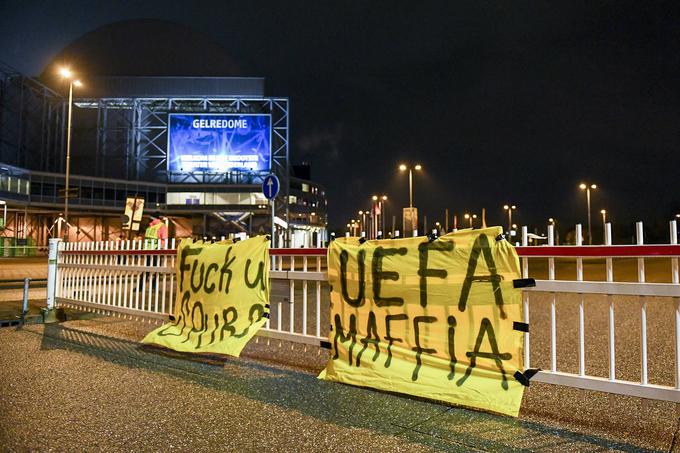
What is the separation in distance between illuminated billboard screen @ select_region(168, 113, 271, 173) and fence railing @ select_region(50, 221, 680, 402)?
52342 millimetres

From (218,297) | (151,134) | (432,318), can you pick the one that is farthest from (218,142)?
(432,318)

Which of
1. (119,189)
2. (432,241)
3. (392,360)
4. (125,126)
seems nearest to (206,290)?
(392,360)

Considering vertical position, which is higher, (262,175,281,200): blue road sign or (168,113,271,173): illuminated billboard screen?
(168,113,271,173): illuminated billboard screen

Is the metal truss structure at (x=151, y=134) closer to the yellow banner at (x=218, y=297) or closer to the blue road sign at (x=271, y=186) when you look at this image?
the blue road sign at (x=271, y=186)

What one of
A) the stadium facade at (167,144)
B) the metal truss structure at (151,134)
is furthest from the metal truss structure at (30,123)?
the metal truss structure at (151,134)

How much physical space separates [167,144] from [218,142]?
22.6ft

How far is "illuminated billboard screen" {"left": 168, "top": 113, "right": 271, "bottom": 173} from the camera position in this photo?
62.0 metres

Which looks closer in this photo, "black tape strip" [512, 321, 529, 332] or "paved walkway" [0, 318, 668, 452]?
"paved walkway" [0, 318, 668, 452]

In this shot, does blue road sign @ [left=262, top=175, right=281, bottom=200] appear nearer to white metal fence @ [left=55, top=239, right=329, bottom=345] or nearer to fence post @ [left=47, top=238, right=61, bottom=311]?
white metal fence @ [left=55, top=239, right=329, bottom=345]

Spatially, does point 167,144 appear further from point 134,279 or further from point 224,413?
point 224,413

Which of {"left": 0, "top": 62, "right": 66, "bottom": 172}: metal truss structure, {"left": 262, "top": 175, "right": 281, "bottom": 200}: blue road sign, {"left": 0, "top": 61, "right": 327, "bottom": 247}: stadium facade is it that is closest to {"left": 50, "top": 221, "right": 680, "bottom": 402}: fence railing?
{"left": 262, "top": 175, "right": 281, "bottom": 200}: blue road sign

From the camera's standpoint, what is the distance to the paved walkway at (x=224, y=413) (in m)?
3.41

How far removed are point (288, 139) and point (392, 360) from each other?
63103 millimetres

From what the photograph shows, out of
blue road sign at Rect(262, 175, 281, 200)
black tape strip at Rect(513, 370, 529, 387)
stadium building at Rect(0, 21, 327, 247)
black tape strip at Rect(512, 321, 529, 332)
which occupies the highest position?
stadium building at Rect(0, 21, 327, 247)
